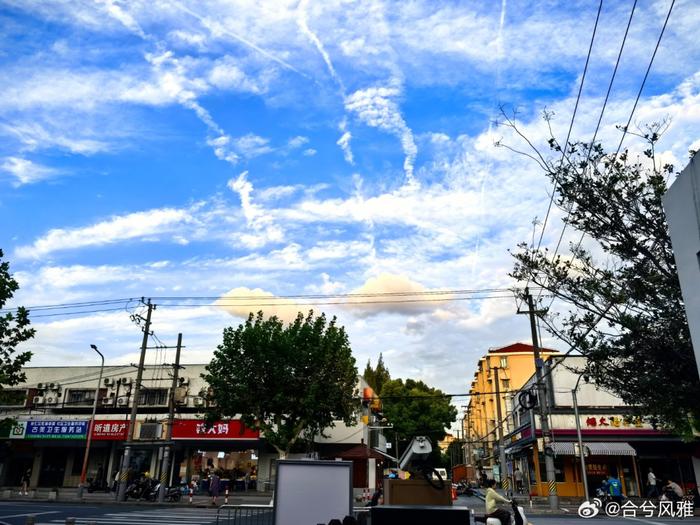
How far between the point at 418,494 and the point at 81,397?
39.1 metres

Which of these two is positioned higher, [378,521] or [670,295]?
[670,295]

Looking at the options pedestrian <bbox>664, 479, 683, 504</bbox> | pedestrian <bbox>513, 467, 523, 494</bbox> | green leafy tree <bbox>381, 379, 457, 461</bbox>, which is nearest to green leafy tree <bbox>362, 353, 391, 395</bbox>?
green leafy tree <bbox>381, 379, 457, 461</bbox>

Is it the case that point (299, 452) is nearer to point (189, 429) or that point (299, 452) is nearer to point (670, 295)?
point (189, 429)

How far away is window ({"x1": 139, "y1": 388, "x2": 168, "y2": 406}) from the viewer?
126 ft

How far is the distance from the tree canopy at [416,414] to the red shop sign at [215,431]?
33014 millimetres

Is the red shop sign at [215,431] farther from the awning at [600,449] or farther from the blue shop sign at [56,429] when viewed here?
the awning at [600,449]

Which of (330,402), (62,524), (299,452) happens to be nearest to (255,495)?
(299,452)

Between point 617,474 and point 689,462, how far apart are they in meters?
4.05

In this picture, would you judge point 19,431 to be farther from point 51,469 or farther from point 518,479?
point 518,479

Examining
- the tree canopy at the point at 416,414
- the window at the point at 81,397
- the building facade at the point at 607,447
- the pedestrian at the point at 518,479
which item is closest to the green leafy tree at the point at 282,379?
the building facade at the point at 607,447

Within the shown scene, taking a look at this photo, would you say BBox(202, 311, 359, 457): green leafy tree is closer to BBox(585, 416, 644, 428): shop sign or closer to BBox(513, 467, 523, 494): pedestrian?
BBox(585, 416, 644, 428): shop sign

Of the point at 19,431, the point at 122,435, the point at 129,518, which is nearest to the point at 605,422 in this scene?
the point at 129,518

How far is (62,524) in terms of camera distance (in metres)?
16.3

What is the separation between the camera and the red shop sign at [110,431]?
33.7 meters
